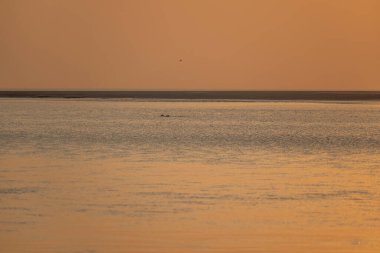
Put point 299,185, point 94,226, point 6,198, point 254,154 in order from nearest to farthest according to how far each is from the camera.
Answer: point 94,226
point 6,198
point 299,185
point 254,154

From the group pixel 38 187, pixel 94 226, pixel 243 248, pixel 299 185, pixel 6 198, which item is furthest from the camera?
pixel 299 185

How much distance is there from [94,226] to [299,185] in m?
6.92

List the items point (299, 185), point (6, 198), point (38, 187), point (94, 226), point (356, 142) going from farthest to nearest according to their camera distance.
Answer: point (356, 142) < point (299, 185) < point (38, 187) < point (6, 198) < point (94, 226)

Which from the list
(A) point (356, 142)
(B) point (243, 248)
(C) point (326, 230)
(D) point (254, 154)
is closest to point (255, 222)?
(C) point (326, 230)

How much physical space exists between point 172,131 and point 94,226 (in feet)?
95.5

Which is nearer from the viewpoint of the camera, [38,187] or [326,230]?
[326,230]

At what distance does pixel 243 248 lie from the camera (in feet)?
38.8

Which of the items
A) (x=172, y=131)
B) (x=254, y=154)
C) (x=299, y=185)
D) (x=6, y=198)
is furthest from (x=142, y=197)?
(x=172, y=131)

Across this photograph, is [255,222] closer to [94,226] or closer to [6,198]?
[94,226]

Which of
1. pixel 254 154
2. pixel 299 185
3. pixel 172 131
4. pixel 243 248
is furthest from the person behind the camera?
pixel 172 131

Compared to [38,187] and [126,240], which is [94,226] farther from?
[38,187]

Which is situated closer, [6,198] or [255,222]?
[255,222]

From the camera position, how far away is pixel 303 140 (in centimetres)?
3703

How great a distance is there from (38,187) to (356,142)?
1970 centimetres
